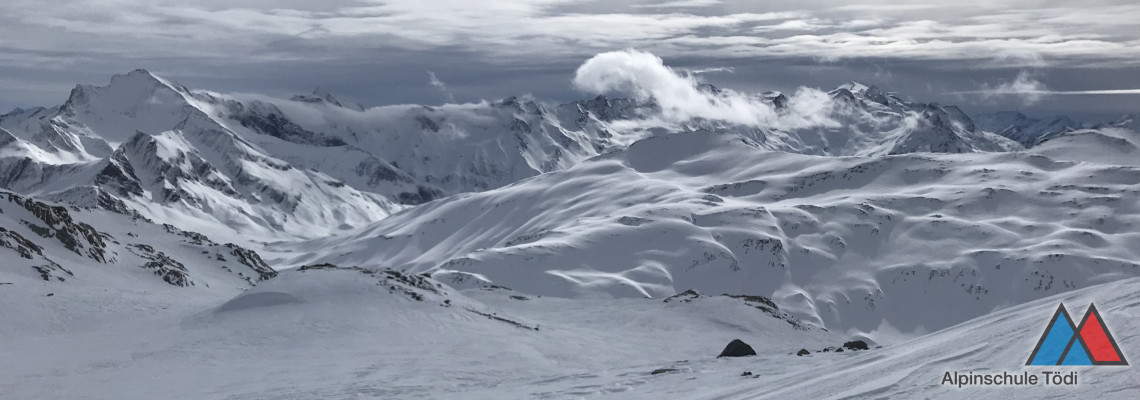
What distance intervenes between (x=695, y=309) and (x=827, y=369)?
43904 mm

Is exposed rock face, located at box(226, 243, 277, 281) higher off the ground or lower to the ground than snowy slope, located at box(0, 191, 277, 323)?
lower

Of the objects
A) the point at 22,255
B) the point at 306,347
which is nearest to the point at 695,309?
the point at 306,347

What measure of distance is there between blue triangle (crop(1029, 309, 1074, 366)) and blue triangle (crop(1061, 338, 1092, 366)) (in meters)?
0.18

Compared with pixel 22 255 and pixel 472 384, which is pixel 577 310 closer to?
pixel 472 384

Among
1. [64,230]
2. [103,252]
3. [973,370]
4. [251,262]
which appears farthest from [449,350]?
[251,262]

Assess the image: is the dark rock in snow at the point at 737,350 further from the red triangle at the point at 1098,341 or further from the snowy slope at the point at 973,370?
the red triangle at the point at 1098,341

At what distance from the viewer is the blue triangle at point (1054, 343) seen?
1619cm

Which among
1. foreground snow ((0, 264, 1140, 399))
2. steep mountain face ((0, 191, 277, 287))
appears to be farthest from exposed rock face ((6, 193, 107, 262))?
foreground snow ((0, 264, 1140, 399))

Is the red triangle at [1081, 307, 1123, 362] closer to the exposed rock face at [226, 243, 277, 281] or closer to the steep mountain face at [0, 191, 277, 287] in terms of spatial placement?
the steep mountain face at [0, 191, 277, 287]

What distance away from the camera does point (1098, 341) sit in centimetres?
1568

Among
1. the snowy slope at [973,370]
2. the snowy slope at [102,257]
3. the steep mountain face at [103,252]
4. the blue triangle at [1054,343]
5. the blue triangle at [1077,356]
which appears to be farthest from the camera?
the steep mountain face at [103,252]

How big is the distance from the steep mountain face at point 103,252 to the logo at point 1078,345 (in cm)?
5843

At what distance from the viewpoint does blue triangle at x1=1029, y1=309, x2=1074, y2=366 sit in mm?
16188

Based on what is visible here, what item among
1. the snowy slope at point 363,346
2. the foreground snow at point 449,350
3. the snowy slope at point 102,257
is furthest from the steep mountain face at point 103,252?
the snowy slope at point 363,346
